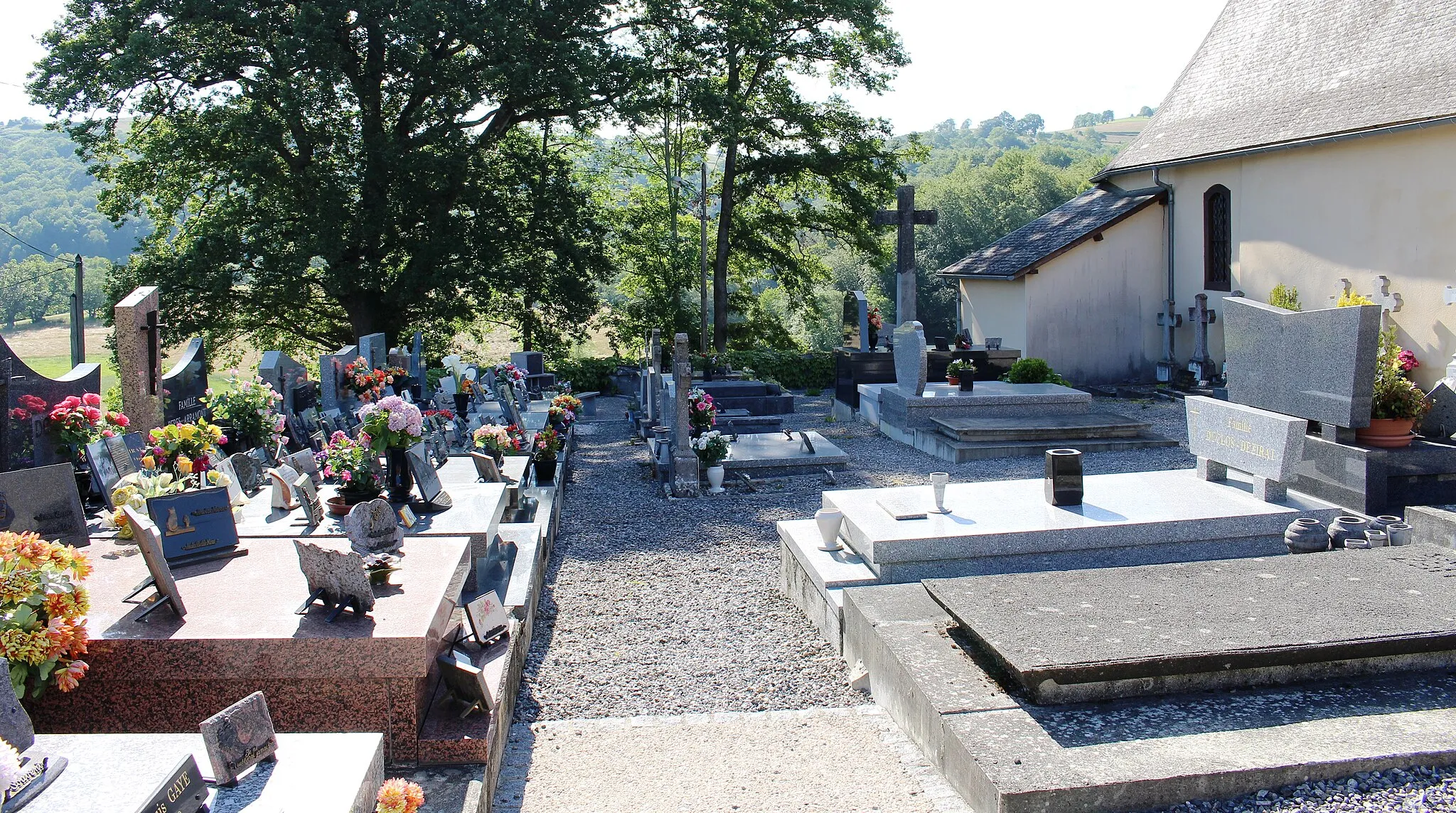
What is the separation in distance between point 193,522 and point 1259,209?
18447 mm

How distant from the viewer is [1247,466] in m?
7.86

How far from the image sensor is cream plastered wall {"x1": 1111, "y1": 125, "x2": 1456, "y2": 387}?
1470 centimetres

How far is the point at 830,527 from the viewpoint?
7.14 metres

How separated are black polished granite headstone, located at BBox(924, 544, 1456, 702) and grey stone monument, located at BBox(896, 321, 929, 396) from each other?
8974 millimetres

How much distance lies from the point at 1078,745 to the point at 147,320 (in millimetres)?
8589

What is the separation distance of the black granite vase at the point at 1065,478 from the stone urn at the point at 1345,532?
1.60 metres

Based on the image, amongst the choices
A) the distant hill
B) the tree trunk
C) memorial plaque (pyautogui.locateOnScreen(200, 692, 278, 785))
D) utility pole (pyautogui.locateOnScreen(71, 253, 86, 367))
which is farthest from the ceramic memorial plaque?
the distant hill

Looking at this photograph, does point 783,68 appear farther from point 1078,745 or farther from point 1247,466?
point 1078,745

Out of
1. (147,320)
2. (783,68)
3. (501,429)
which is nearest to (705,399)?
(501,429)

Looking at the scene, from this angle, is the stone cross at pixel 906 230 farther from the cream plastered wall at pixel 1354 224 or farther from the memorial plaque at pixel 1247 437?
the memorial plaque at pixel 1247 437

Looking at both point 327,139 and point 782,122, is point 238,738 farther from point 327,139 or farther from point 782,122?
point 782,122

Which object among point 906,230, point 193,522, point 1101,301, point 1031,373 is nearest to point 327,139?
point 906,230

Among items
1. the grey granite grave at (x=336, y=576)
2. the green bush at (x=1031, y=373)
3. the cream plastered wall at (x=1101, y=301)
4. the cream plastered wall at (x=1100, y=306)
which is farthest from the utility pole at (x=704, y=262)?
the grey granite grave at (x=336, y=576)

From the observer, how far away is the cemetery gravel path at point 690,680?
4254mm
